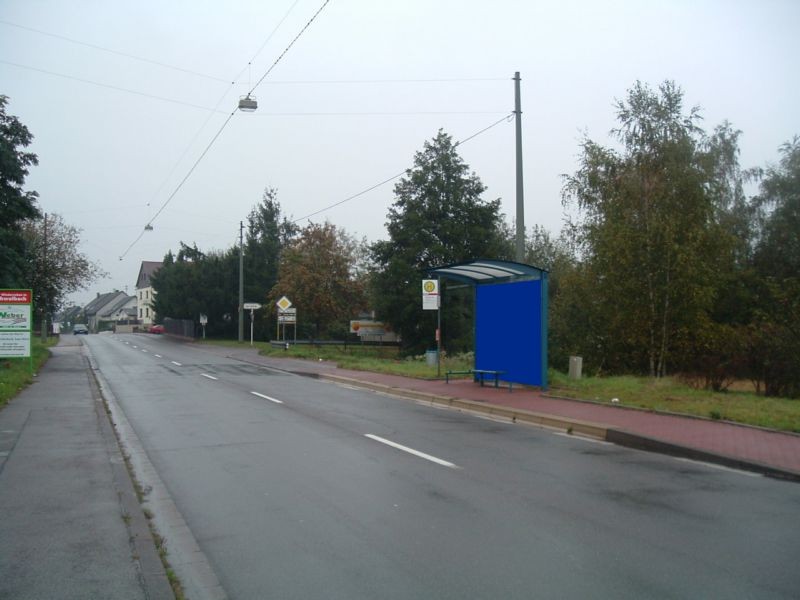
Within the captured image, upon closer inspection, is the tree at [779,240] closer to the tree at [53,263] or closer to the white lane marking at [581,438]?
the white lane marking at [581,438]

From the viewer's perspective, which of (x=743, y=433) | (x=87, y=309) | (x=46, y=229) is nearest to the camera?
(x=743, y=433)

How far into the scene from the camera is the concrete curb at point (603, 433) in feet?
29.1

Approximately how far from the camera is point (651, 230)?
2406 cm

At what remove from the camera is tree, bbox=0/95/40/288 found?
1054 inches

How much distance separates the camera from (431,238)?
161 feet

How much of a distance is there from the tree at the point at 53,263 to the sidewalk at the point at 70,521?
104 feet

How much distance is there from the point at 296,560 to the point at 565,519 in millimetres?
2638

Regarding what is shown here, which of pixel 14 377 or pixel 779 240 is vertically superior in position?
pixel 779 240

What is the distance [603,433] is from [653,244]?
14.3m

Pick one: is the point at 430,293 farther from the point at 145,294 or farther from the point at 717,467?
the point at 145,294

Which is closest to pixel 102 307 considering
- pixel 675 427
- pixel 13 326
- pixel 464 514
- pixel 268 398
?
pixel 13 326

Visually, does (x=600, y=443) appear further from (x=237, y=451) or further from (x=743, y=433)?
(x=237, y=451)

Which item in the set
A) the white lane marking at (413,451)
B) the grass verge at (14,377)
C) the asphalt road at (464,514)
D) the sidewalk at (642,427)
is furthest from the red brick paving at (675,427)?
the grass verge at (14,377)

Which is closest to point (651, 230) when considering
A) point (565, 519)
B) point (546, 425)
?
point (546, 425)
